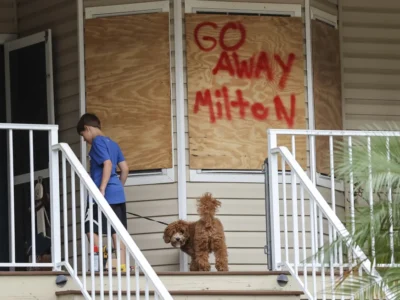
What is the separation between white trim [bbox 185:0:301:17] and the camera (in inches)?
520

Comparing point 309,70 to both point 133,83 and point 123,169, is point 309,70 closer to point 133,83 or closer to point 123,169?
point 133,83

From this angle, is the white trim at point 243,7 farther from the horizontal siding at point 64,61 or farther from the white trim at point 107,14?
the horizontal siding at point 64,61

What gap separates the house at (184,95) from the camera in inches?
509

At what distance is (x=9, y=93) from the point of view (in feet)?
45.8

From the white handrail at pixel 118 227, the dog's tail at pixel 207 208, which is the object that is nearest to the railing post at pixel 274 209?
the dog's tail at pixel 207 208

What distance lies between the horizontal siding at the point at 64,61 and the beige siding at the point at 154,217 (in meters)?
0.77

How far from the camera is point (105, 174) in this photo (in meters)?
11.7

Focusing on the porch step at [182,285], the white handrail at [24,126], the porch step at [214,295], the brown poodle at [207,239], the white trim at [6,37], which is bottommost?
the porch step at [214,295]

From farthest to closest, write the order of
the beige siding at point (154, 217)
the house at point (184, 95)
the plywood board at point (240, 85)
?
1. the plywood board at point (240, 85)
2. the house at point (184, 95)
3. the beige siding at point (154, 217)

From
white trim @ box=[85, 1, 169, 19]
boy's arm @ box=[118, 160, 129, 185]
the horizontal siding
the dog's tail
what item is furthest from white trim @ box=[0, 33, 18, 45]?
the dog's tail

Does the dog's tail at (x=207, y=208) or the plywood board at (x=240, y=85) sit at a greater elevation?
the plywood board at (x=240, y=85)

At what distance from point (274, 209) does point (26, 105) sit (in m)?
3.52

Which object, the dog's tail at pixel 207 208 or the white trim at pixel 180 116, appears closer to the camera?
the dog's tail at pixel 207 208

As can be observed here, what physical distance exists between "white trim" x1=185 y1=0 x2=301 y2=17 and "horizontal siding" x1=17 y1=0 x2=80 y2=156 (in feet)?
3.74
